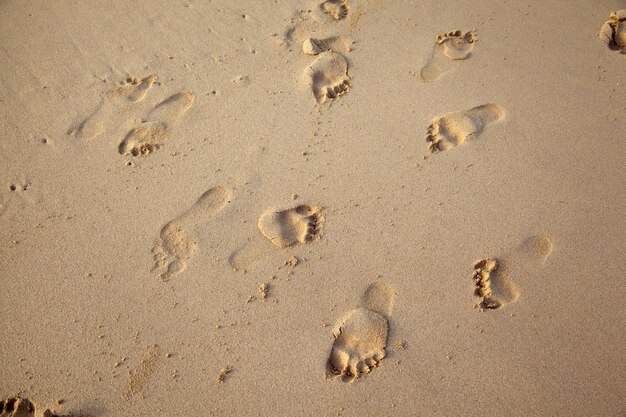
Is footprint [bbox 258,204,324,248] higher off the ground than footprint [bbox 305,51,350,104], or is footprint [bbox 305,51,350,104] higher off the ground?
footprint [bbox 305,51,350,104]

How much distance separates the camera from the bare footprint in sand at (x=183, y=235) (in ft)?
6.25

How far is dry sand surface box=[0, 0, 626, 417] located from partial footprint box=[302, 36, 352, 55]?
0.04 ft

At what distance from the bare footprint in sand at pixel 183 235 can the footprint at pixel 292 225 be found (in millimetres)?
241

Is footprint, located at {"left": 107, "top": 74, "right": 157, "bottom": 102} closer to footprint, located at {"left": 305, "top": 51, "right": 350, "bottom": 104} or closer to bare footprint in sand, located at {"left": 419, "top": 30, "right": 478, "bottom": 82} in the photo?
footprint, located at {"left": 305, "top": 51, "right": 350, "bottom": 104}

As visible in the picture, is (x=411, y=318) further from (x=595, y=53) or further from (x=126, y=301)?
(x=595, y=53)

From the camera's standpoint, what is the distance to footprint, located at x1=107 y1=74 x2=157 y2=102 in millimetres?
2344

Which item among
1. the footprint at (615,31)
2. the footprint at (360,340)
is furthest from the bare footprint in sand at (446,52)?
the footprint at (360,340)

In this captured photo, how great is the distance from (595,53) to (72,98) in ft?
9.28

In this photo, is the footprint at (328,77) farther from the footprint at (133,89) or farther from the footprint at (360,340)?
the footprint at (360,340)

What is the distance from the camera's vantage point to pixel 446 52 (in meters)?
2.38

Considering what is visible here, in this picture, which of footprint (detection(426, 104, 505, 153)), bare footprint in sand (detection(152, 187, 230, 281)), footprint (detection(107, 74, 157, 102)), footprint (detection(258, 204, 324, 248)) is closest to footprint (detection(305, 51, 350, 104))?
footprint (detection(426, 104, 505, 153))

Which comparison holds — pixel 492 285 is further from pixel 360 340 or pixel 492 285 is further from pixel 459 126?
pixel 459 126

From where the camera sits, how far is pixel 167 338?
1774 mm

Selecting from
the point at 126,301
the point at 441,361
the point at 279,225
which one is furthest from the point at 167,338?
the point at 441,361
